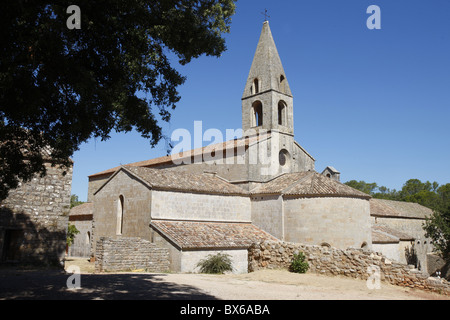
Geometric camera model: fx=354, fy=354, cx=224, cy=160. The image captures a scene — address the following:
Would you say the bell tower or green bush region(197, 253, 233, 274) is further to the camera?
the bell tower

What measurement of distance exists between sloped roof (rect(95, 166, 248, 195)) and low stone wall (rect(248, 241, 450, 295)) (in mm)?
8398

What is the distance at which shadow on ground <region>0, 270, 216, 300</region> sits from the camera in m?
8.69

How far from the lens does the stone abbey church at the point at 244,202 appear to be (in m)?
21.6

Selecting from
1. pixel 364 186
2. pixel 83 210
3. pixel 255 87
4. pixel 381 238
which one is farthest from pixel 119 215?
pixel 364 186

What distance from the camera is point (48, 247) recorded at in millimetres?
15469

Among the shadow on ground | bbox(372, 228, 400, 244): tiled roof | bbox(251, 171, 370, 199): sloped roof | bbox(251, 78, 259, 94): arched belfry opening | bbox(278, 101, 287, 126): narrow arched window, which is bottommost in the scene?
the shadow on ground

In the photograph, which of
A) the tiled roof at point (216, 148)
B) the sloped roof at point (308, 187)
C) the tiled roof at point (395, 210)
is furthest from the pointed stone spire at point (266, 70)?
the tiled roof at point (395, 210)

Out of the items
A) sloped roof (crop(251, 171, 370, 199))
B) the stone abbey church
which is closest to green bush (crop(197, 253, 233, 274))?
the stone abbey church

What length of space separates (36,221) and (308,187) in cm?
1718

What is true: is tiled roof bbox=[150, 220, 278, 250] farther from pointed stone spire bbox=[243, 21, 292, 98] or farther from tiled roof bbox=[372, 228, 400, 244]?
pointed stone spire bbox=[243, 21, 292, 98]

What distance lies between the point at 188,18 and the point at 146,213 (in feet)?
49.4

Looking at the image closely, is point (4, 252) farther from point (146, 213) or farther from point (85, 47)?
point (85, 47)

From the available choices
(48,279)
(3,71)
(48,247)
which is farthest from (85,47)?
(48,247)

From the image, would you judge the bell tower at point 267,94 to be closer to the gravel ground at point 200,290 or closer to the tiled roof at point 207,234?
the tiled roof at point 207,234
